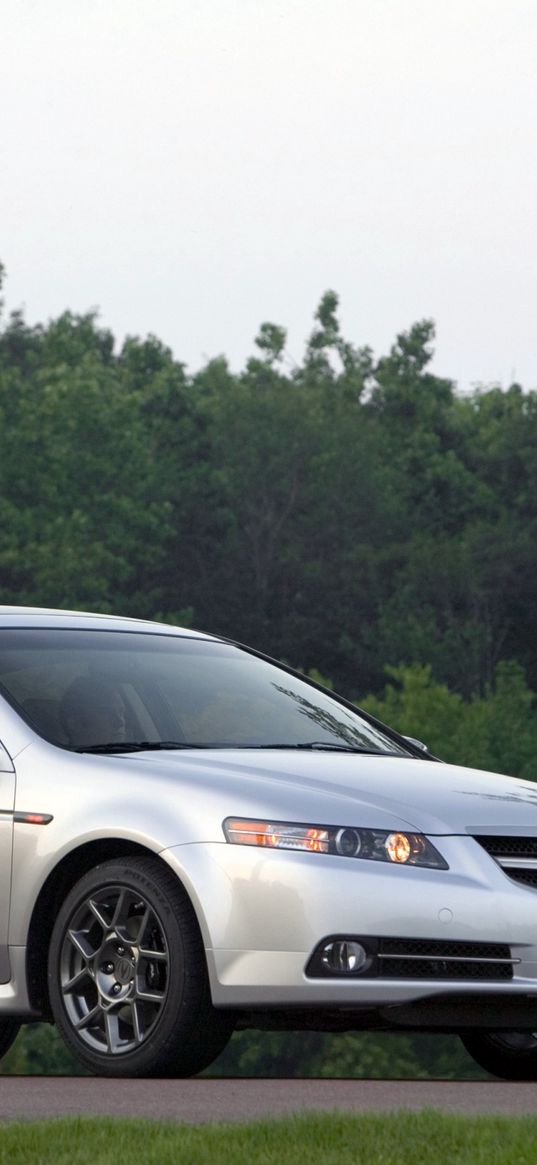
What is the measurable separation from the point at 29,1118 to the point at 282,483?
90503 millimetres

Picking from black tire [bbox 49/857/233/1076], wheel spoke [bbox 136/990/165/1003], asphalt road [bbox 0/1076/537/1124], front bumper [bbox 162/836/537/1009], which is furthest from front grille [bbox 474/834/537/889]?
wheel spoke [bbox 136/990/165/1003]

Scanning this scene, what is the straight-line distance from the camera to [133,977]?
753cm

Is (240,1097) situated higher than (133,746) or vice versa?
(133,746)

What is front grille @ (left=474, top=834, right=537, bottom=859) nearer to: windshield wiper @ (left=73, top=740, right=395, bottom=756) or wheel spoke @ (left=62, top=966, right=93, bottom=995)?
windshield wiper @ (left=73, top=740, right=395, bottom=756)

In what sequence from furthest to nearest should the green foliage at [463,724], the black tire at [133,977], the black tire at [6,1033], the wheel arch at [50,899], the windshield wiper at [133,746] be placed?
the green foliage at [463,724]
the black tire at [6,1033]
the windshield wiper at [133,746]
the wheel arch at [50,899]
the black tire at [133,977]

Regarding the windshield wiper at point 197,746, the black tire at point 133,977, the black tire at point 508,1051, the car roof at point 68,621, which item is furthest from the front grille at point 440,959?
the car roof at point 68,621

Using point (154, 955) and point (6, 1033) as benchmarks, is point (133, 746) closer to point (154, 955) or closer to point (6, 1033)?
point (154, 955)

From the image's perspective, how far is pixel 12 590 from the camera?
84.8 m

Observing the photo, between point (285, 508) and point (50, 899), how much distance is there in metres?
88.0

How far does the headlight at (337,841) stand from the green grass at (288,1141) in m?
1.38

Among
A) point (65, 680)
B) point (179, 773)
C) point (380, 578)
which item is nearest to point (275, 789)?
point (179, 773)

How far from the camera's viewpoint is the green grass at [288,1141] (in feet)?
17.7

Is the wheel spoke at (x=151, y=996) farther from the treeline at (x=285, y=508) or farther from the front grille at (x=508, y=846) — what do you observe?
the treeline at (x=285, y=508)

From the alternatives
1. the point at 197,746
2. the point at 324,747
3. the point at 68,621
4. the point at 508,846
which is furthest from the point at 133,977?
the point at 68,621
